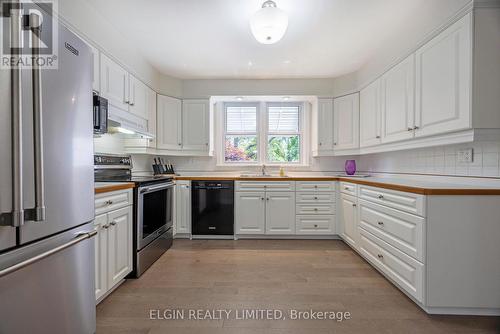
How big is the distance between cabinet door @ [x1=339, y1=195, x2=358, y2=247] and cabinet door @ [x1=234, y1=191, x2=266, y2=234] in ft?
3.46

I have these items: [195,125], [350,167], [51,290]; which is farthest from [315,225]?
[51,290]

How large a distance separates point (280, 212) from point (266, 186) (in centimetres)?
41

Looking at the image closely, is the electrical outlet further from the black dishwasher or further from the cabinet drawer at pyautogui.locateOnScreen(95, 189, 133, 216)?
the cabinet drawer at pyautogui.locateOnScreen(95, 189, 133, 216)

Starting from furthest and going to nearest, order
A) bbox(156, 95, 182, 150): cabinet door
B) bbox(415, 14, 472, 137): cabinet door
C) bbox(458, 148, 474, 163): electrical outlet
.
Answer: bbox(156, 95, 182, 150): cabinet door → bbox(458, 148, 474, 163): electrical outlet → bbox(415, 14, 472, 137): cabinet door

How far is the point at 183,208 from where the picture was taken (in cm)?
337

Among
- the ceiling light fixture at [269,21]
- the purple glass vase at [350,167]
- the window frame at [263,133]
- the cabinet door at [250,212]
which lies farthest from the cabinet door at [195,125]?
the purple glass vase at [350,167]

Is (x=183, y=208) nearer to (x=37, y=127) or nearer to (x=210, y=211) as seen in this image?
(x=210, y=211)

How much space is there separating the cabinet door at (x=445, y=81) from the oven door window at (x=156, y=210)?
8.69ft

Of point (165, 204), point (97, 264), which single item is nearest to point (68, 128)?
point (97, 264)

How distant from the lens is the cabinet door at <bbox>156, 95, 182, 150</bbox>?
139 inches

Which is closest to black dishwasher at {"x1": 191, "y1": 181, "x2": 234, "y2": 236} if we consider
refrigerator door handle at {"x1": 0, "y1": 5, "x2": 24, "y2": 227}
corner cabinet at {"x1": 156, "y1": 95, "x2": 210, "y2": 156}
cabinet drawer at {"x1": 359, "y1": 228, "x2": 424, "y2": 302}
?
corner cabinet at {"x1": 156, "y1": 95, "x2": 210, "y2": 156}

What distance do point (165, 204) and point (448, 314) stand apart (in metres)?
2.82

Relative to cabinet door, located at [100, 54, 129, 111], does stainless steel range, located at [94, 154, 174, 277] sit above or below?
below

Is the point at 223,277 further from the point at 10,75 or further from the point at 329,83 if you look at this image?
the point at 329,83
